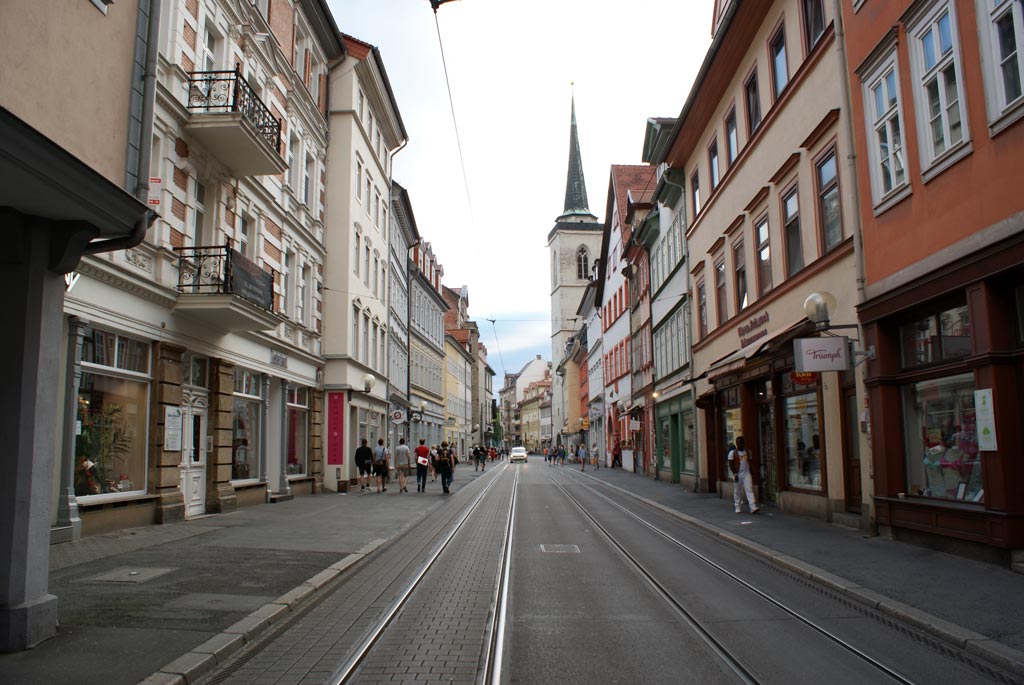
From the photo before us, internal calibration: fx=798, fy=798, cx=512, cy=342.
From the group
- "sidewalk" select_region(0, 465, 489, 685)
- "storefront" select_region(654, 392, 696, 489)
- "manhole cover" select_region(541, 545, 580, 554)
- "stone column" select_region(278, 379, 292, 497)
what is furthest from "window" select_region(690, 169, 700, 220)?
"manhole cover" select_region(541, 545, 580, 554)

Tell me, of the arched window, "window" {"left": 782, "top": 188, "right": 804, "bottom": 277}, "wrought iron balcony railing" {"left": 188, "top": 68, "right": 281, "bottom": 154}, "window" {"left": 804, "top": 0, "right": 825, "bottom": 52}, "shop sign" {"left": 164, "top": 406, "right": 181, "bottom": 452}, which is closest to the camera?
"shop sign" {"left": 164, "top": 406, "right": 181, "bottom": 452}

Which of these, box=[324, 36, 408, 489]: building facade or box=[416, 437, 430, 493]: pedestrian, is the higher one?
box=[324, 36, 408, 489]: building facade

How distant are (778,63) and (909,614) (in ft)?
45.9

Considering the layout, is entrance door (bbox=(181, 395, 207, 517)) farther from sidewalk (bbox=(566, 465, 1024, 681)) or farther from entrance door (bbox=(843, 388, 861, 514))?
entrance door (bbox=(843, 388, 861, 514))

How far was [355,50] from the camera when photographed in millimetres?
28703

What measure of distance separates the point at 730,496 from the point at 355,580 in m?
14.4

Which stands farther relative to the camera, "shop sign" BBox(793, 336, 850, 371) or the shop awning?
the shop awning

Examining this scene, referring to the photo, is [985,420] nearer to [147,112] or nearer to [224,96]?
[147,112]

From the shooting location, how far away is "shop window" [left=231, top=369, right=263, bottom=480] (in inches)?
746

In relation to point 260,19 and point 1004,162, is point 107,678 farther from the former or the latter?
point 260,19

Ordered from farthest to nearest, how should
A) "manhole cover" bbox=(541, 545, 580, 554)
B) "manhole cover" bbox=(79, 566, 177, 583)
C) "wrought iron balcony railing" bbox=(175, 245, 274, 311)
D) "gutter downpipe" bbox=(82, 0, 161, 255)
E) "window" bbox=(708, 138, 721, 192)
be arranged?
1. "window" bbox=(708, 138, 721, 192)
2. "wrought iron balcony railing" bbox=(175, 245, 274, 311)
3. "manhole cover" bbox=(541, 545, 580, 554)
4. "manhole cover" bbox=(79, 566, 177, 583)
5. "gutter downpipe" bbox=(82, 0, 161, 255)

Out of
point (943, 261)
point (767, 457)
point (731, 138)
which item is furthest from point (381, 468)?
point (943, 261)

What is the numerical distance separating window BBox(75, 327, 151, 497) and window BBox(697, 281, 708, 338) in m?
16.6

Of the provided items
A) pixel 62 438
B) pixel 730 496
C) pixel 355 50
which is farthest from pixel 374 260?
pixel 62 438
